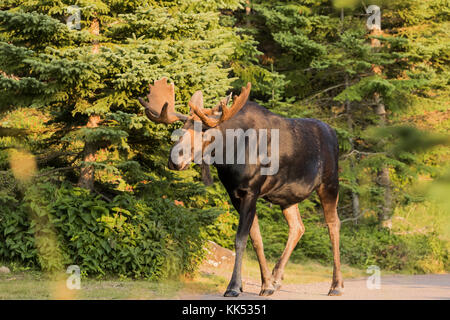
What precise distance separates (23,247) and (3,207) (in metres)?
0.74

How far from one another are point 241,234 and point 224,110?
1484 millimetres

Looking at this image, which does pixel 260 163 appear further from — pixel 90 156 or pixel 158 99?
pixel 90 156

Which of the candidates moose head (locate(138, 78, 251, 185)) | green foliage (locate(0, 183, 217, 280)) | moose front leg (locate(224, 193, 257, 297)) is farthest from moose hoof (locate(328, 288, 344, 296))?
green foliage (locate(0, 183, 217, 280))

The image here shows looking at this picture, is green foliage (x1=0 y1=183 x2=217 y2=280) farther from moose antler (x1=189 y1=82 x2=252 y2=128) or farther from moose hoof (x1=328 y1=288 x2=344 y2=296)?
moose antler (x1=189 y1=82 x2=252 y2=128)

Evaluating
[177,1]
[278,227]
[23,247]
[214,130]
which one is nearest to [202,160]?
[214,130]

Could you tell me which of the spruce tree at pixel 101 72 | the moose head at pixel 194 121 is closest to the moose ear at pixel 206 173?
the moose head at pixel 194 121

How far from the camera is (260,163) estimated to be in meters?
7.62

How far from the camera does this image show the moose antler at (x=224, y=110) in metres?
7.00

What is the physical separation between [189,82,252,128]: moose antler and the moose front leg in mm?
978

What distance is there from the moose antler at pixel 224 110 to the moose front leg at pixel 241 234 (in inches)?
38.5

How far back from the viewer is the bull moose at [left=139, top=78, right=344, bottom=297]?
718cm

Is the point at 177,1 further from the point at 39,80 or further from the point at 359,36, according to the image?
the point at 359,36

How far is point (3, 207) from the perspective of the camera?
30.3ft

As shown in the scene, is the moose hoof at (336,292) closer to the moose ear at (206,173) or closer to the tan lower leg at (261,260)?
the tan lower leg at (261,260)
